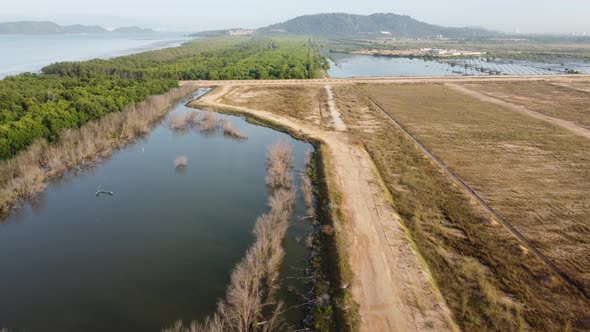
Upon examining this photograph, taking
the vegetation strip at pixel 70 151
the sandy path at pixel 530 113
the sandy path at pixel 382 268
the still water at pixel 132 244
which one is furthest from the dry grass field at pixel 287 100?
the sandy path at pixel 530 113

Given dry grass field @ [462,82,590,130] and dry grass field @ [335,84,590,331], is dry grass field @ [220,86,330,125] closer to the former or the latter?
dry grass field @ [335,84,590,331]

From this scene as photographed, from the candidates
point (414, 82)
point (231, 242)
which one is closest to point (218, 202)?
point (231, 242)

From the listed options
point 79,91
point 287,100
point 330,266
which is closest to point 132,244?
point 330,266

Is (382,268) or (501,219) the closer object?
(382,268)

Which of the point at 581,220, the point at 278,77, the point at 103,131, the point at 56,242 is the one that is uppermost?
the point at 278,77

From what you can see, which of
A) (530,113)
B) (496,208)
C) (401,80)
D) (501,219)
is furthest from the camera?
(401,80)

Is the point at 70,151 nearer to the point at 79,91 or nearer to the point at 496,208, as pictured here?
the point at 79,91

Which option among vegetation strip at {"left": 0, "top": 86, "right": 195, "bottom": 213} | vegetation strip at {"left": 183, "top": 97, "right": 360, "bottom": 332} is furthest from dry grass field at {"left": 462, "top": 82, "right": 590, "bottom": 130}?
vegetation strip at {"left": 0, "top": 86, "right": 195, "bottom": 213}

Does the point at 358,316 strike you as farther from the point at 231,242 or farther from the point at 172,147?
the point at 172,147
